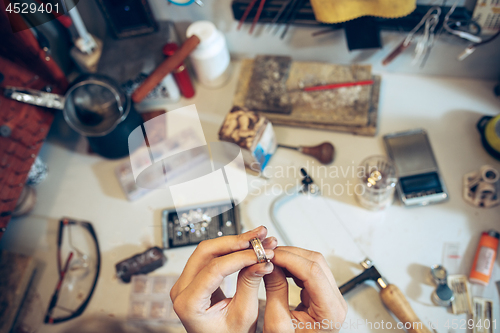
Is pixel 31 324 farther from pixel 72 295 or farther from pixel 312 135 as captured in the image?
pixel 312 135

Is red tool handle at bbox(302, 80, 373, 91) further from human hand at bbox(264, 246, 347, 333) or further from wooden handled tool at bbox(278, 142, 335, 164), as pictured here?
human hand at bbox(264, 246, 347, 333)

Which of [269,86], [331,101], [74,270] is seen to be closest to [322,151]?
[331,101]

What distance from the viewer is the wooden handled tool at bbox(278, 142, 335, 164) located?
1.02 meters

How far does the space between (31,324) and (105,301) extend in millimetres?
226

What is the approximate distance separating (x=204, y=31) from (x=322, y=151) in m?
0.54

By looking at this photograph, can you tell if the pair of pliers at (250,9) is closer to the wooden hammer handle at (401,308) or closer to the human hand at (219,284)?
the human hand at (219,284)

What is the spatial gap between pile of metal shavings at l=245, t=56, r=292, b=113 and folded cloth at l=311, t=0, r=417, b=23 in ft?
0.67

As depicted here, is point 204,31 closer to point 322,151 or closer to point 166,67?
point 166,67

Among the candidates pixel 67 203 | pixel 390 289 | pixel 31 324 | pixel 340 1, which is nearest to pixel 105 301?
pixel 31 324

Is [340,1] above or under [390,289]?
above

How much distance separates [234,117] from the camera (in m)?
0.97

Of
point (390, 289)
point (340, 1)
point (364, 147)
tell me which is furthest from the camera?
point (364, 147)

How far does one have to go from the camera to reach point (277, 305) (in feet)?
2.06

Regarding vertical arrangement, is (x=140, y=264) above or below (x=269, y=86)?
below
